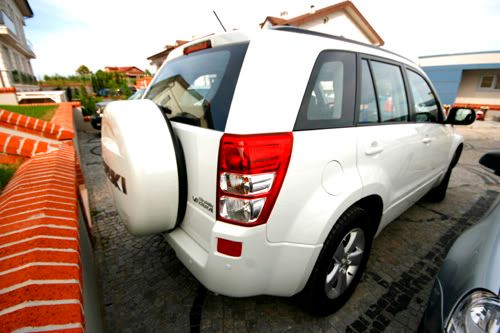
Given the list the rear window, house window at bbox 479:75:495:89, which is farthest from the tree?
house window at bbox 479:75:495:89

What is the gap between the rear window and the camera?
4.36 ft

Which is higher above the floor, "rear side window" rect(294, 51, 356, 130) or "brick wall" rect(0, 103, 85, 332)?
"rear side window" rect(294, 51, 356, 130)

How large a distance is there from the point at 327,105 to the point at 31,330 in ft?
5.65

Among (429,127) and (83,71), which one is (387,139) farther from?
(83,71)

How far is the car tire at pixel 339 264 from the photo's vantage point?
158 cm

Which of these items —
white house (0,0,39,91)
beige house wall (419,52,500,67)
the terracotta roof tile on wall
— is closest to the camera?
the terracotta roof tile on wall

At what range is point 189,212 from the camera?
5.16 feet

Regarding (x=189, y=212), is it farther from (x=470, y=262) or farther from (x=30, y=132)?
(x=30, y=132)

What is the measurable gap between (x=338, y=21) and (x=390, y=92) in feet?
71.9

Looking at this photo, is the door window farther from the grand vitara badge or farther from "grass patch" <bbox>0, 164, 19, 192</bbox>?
"grass patch" <bbox>0, 164, 19, 192</bbox>

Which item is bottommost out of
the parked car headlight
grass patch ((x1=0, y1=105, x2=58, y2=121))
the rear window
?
the parked car headlight

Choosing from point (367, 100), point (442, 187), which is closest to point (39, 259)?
point (367, 100)

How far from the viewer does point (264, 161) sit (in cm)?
122

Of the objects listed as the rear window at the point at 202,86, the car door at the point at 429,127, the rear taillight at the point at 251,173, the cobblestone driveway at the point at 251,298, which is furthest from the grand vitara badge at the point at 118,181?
the car door at the point at 429,127
